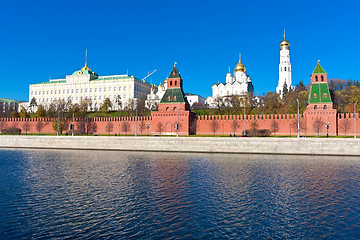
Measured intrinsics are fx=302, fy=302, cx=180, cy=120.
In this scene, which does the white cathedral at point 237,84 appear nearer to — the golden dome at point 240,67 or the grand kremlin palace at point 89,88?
the golden dome at point 240,67

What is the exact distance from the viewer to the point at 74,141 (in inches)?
1393

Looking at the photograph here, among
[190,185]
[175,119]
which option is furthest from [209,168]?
[175,119]

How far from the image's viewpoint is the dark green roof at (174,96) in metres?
44.7

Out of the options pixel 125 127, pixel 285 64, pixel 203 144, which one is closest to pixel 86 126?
pixel 125 127

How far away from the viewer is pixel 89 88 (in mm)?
95562

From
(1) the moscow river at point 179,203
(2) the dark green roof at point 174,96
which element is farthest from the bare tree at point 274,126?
(1) the moscow river at point 179,203

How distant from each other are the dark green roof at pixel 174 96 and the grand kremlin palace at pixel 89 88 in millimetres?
46015

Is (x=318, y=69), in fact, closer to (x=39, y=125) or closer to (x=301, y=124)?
(x=301, y=124)

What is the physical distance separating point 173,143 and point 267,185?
17.2 metres

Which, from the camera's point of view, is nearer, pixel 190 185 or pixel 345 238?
pixel 345 238

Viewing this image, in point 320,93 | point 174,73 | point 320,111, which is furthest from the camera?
point 174,73

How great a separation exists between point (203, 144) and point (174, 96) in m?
15.5

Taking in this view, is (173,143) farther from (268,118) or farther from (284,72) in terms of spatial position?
(284,72)

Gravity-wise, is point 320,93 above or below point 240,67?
below
